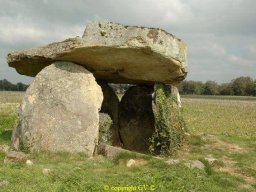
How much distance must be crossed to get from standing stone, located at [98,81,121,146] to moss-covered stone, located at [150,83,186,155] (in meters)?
2.04

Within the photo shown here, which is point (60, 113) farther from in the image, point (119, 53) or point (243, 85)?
point (243, 85)

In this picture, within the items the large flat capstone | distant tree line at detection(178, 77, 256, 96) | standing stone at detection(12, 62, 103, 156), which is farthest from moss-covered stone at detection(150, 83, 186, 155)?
distant tree line at detection(178, 77, 256, 96)

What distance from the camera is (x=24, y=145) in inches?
460

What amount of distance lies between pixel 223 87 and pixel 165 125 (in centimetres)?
10466

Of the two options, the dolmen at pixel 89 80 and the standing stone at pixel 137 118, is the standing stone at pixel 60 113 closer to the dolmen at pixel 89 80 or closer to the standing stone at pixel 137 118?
the dolmen at pixel 89 80

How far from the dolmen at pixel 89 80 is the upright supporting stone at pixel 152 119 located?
0.11 ft

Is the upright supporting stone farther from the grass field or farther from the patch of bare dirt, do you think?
the patch of bare dirt

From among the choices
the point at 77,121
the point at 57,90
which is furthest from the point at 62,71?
the point at 77,121

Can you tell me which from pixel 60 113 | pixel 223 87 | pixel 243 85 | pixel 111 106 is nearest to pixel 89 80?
pixel 60 113

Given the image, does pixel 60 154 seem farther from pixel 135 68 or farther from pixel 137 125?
pixel 137 125

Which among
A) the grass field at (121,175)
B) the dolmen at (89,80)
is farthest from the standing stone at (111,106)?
the grass field at (121,175)

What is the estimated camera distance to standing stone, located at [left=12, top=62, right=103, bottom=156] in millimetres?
11734

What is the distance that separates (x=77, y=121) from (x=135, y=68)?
2621 mm

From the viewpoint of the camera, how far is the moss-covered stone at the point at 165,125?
1322 cm
